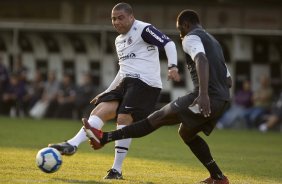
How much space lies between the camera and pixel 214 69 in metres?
8.39

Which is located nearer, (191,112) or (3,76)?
(191,112)

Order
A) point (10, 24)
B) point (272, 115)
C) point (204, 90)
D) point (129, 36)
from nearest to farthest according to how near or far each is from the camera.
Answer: point (204, 90)
point (129, 36)
point (272, 115)
point (10, 24)

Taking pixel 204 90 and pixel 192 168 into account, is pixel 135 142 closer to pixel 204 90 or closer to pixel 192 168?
pixel 192 168

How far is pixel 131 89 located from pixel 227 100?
1.32 meters

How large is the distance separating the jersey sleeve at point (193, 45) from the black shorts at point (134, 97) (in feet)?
3.81

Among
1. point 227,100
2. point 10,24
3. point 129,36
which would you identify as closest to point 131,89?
point 129,36

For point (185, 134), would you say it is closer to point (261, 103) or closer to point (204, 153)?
point (204, 153)

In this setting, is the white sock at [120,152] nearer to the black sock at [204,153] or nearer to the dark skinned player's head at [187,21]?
the black sock at [204,153]

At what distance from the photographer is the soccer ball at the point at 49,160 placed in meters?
8.55

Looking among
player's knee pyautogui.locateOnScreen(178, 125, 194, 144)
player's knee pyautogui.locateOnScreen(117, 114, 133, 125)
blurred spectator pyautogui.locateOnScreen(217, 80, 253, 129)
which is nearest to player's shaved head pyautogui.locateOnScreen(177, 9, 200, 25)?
player's knee pyautogui.locateOnScreen(178, 125, 194, 144)

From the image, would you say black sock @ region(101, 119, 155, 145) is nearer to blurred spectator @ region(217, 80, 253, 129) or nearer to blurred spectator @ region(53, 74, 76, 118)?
blurred spectator @ region(217, 80, 253, 129)

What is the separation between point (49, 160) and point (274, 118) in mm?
11565

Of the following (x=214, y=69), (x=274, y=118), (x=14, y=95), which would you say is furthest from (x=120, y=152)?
(x=14, y=95)

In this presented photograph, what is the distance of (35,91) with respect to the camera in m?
23.2
